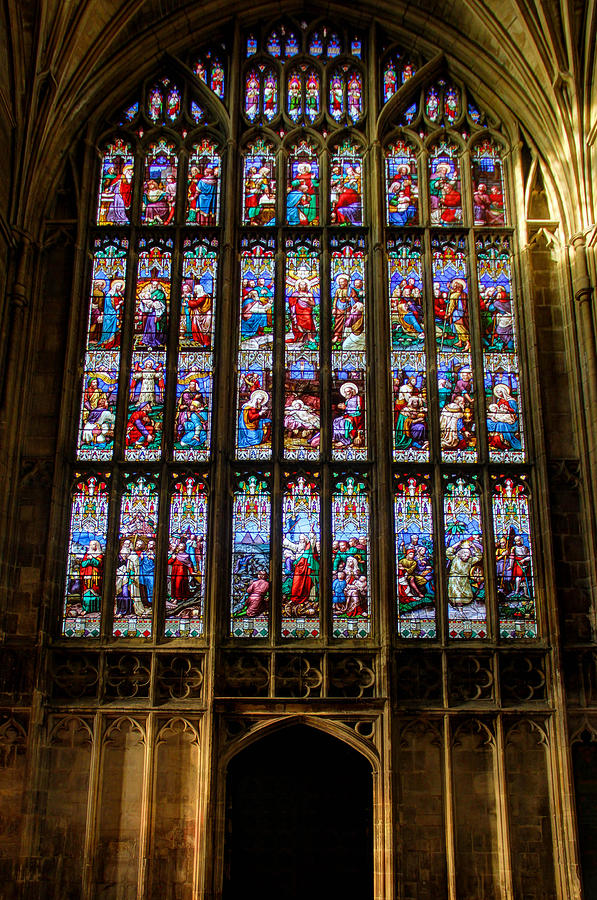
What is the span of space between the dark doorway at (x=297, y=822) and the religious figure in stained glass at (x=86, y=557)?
2481 millimetres

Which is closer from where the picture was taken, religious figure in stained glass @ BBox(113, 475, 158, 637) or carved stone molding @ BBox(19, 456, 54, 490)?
religious figure in stained glass @ BBox(113, 475, 158, 637)

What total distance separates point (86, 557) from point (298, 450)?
299 centimetres

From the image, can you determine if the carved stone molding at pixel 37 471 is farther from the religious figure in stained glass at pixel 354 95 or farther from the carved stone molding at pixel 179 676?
the religious figure in stained glass at pixel 354 95

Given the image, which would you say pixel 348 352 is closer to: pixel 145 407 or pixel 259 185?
pixel 145 407

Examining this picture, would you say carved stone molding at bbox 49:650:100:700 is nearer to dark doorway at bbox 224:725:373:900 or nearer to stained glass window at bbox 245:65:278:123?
dark doorway at bbox 224:725:373:900

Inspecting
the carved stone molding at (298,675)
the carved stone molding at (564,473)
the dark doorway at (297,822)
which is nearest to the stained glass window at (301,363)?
the carved stone molding at (298,675)

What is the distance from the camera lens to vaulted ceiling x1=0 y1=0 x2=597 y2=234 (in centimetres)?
1363

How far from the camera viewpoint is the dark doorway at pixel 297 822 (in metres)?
12.1

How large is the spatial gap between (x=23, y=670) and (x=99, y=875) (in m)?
2.46

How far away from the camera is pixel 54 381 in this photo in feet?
44.6

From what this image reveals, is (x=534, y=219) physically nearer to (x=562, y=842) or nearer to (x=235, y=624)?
(x=235, y=624)

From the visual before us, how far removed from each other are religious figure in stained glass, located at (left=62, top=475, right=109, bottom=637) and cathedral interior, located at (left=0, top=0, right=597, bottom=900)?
41 mm

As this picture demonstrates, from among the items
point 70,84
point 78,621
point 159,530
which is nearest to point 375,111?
point 70,84

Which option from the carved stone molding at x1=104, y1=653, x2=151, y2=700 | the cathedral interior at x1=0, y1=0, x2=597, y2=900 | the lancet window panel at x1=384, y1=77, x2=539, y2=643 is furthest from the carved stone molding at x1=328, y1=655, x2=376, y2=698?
the carved stone molding at x1=104, y1=653, x2=151, y2=700
